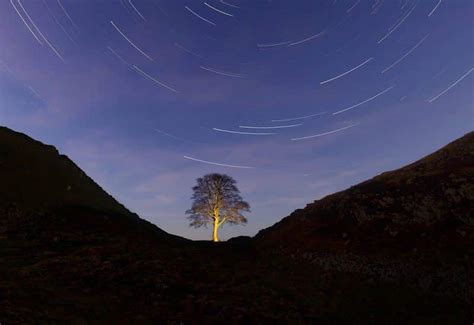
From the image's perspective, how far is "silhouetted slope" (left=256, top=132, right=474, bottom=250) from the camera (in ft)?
74.0

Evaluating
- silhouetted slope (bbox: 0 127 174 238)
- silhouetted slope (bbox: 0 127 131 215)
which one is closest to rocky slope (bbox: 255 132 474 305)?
silhouetted slope (bbox: 0 127 174 238)

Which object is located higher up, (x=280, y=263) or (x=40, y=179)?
(x=40, y=179)

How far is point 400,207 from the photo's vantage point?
974 inches

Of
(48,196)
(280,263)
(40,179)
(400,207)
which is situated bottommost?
(280,263)

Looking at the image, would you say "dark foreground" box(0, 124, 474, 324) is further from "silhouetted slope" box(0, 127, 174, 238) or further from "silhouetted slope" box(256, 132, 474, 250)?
"silhouetted slope" box(0, 127, 174, 238)

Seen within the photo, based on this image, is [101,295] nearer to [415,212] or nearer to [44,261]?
[44,261]

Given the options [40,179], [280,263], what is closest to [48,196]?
[40,179]

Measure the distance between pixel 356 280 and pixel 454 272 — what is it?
190 inches

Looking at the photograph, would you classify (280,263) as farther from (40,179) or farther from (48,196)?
(40,179)

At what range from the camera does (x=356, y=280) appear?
1948 cm

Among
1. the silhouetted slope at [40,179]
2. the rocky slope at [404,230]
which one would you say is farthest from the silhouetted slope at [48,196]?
the rocky slope at [404,230]

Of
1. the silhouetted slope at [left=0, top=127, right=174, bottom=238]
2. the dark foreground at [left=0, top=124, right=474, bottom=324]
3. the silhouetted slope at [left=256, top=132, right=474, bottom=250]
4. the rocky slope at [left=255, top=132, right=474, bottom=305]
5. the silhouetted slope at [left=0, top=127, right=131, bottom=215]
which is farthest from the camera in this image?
the silhouetted slope at [left=0, top=127, right=131, bottom=215]

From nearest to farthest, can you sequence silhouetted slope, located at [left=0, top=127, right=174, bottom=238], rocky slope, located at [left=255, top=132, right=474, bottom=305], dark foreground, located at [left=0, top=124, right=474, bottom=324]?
dark foreground, located at [left=0, top=124, right=474, bottom=324]
rocky slope, located at [left=255, top=132, right=474, bottom=305]
silhouetted slope, located at [left=0, top=127, right=174, bottom=238]

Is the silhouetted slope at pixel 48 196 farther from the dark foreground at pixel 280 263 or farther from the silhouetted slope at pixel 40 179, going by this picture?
the dark foreground at pixel 280 263
